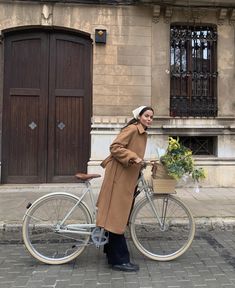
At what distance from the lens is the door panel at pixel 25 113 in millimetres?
9906

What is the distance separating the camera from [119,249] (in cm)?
475

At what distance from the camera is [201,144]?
10312 millimetres

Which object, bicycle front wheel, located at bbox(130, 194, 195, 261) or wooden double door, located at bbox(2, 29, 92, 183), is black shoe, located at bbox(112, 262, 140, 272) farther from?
wooden double door, located at bbox(2, 29, 92, 183)

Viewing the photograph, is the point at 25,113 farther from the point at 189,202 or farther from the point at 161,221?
the point at 161,221

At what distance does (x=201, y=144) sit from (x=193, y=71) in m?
1.80

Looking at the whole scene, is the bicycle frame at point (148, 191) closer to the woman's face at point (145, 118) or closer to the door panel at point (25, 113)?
the woman's face at point (145, 118)

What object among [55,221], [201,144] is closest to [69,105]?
[201,144]

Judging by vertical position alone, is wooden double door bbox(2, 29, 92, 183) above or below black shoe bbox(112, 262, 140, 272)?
above

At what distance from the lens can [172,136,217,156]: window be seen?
10250 mm

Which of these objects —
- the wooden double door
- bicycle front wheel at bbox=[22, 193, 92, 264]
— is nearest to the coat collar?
bicycle front wheel at bbox=[22, 193, 92, 264]

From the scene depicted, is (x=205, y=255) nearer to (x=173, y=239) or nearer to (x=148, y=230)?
(x=173, y=239)

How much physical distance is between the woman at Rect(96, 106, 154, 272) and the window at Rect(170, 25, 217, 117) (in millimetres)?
5449

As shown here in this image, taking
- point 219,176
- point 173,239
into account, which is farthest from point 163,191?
point 219,176

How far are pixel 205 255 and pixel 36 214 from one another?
7.31ft
